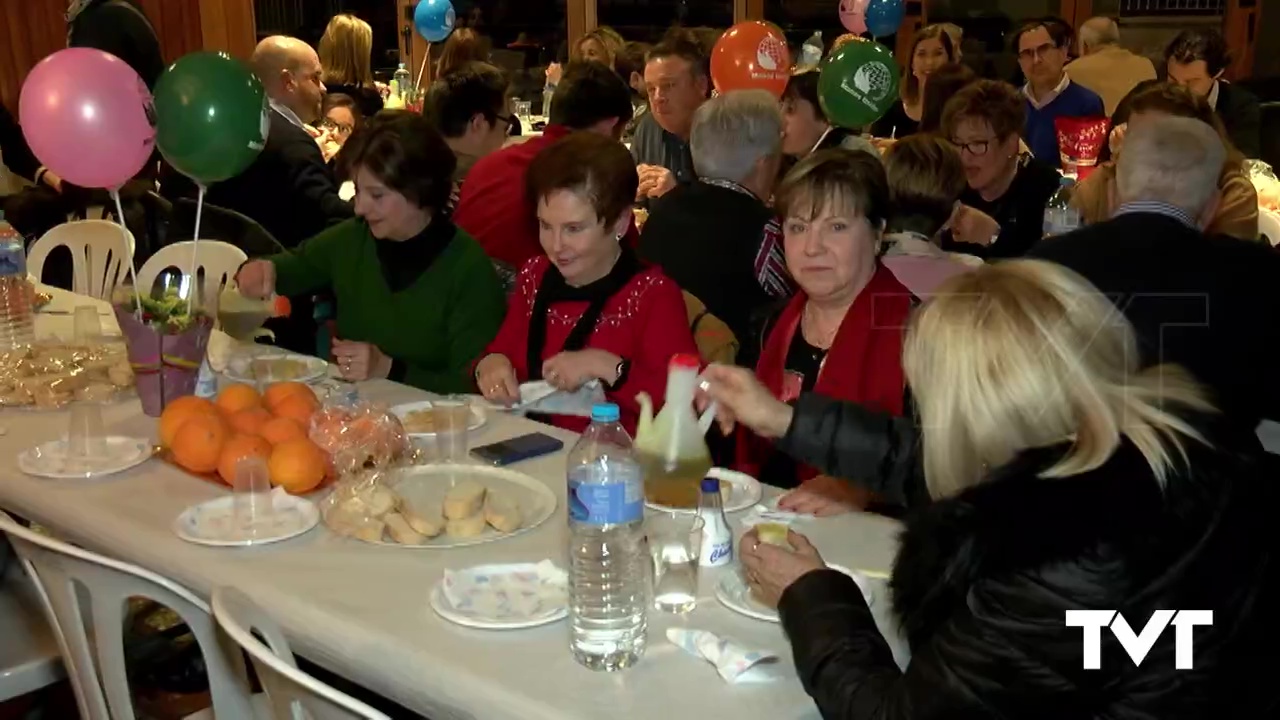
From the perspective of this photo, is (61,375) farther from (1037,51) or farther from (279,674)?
(1037,51)

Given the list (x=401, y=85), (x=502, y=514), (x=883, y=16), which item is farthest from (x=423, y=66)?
(x=502, y=514)

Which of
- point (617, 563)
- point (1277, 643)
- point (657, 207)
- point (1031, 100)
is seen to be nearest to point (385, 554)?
point (617, 563)

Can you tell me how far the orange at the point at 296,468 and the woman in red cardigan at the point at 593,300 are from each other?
20.9 inches

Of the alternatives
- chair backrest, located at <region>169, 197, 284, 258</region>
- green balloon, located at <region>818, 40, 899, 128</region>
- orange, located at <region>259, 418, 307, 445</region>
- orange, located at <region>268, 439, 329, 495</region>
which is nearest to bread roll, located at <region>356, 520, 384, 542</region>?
orange, located at <region>268, 439, 329, 495</region>

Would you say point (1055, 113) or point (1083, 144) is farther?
point (1055, 113)

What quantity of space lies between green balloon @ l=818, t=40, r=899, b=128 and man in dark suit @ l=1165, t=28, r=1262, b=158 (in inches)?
88.2

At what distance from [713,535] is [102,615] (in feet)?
2.70

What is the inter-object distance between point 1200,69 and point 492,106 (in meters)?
3.78

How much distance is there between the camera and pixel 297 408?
2189mm

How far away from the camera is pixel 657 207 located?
3344mm

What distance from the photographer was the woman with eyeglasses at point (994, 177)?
12.6 feet

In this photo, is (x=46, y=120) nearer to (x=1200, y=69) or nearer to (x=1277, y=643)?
(x=1277, y=643)

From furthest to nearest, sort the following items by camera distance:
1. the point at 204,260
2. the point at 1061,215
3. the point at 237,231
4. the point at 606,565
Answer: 1. the point at 237,231
2. the point at 1061,215
3. the point at 204,260
4. the point at 606,565

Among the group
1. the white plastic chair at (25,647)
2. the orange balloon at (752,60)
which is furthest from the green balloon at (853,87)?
the white plastic chair at (25,647)
